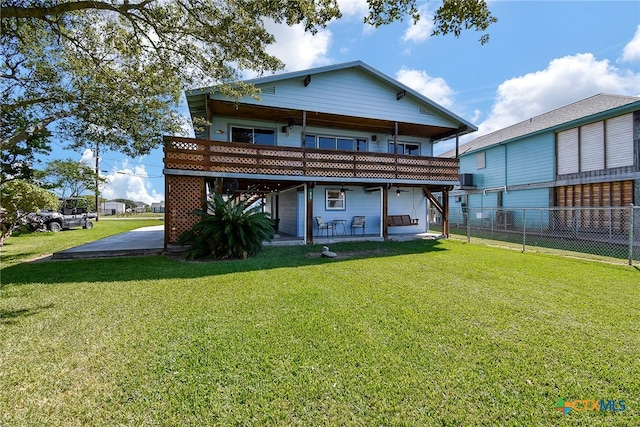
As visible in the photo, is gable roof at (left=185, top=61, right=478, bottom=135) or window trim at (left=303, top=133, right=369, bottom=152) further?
window trim at (left=303, top=133, right=369, bottom=152)

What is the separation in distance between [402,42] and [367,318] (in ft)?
30.9

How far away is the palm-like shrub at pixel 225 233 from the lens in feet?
26.4

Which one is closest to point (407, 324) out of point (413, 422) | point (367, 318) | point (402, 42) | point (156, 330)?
point (367, 318)

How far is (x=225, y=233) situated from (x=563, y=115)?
60.7ft

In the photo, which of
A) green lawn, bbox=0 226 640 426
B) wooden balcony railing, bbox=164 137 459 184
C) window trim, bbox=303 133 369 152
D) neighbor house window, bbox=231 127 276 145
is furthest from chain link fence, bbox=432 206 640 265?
neighbor house window, bbox=231 127 276 145

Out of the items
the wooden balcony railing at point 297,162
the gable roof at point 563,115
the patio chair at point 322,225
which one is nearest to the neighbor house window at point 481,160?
the gable roof at point 563,115

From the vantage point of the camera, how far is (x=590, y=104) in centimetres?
1430

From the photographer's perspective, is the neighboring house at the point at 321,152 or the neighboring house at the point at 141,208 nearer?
the neighboring house at the point at 321,152

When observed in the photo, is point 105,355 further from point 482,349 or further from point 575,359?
point 575,359

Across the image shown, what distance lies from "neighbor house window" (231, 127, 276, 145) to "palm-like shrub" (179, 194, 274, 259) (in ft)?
14.2

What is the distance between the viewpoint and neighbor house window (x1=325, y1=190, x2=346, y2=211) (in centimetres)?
1288

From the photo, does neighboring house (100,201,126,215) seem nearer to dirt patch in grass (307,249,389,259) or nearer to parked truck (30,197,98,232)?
parked truck (30,197,98,232)

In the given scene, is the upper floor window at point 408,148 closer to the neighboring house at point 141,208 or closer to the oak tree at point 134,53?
the oak tree at point 134,53

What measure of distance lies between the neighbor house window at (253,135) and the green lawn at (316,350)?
748 centimetres
